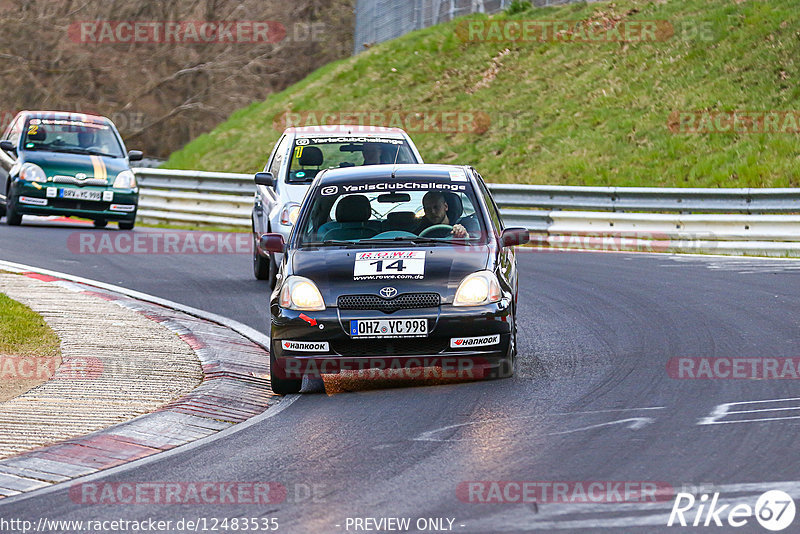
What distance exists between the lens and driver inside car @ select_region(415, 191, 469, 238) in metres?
9.60

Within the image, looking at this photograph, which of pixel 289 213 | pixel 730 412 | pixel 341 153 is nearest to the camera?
pixel 730 412

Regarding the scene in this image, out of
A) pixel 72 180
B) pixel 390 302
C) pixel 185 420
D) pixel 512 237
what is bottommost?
pixel 185 420

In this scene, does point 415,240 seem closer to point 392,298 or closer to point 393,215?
point 393,215

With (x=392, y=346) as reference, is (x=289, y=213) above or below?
above

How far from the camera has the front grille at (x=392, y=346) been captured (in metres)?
8.58

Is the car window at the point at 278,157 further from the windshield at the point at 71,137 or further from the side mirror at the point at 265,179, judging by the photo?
the windshield at the point at 71,137

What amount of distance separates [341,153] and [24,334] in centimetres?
537

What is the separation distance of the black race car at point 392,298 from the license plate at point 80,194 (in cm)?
1183

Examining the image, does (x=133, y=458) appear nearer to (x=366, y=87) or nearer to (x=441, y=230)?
(x=441, y=230)

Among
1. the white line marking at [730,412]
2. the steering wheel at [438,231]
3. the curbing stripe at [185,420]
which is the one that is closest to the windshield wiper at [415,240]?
the steering wheel at [438,231]

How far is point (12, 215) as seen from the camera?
21.3 meters

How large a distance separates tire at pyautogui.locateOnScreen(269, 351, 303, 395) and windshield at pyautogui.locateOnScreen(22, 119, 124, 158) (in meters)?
13.7

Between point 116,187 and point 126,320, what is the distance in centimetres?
986

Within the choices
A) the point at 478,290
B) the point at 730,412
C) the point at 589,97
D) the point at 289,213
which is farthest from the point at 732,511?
the point at 589,97
